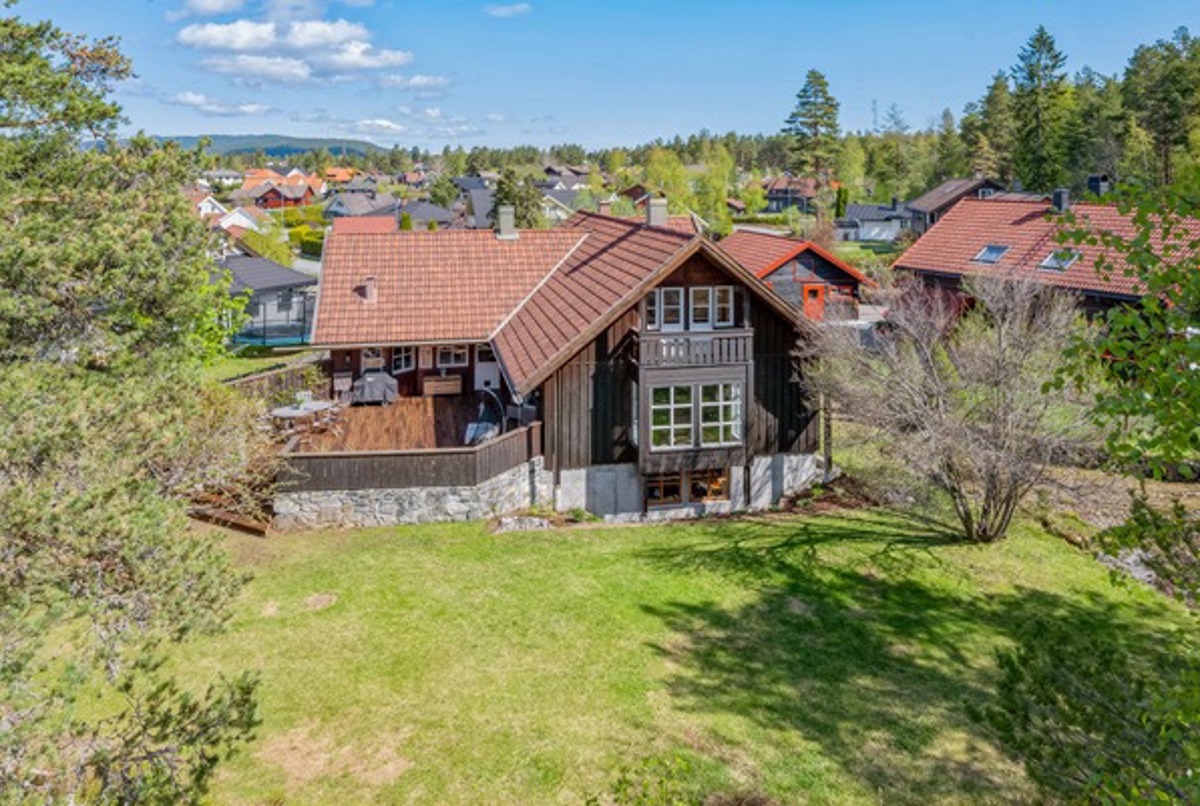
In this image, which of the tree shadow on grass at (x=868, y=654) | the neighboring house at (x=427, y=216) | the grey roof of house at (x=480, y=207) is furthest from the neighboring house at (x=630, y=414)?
the neighboring house at (x=427, y=216)

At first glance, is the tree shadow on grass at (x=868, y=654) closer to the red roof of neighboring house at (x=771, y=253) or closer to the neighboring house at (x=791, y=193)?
the red roof of neighboring house at (x=771, y=253)

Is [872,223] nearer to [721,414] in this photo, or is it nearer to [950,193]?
[950,193]

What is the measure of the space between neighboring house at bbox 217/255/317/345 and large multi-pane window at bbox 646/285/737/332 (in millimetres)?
24726

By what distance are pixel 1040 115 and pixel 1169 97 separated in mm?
12169

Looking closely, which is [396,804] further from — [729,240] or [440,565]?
[729,240]

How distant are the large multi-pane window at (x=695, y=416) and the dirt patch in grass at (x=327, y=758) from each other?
10.5 m

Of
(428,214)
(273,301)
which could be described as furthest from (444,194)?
(273,301)

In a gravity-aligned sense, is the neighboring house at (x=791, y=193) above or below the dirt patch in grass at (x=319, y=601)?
above

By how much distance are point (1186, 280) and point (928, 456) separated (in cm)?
1177

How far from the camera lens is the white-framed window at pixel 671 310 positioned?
19703 millimetres

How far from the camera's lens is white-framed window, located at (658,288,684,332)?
19703mm

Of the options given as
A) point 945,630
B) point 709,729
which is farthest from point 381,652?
point 945,630

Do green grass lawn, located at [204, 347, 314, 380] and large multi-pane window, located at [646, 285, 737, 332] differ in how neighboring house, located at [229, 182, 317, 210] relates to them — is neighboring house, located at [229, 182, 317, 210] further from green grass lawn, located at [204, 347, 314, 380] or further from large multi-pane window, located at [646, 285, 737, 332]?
large multi-pane window, located at [646, 285, 737, 332]

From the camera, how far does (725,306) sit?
2003 centimetres
